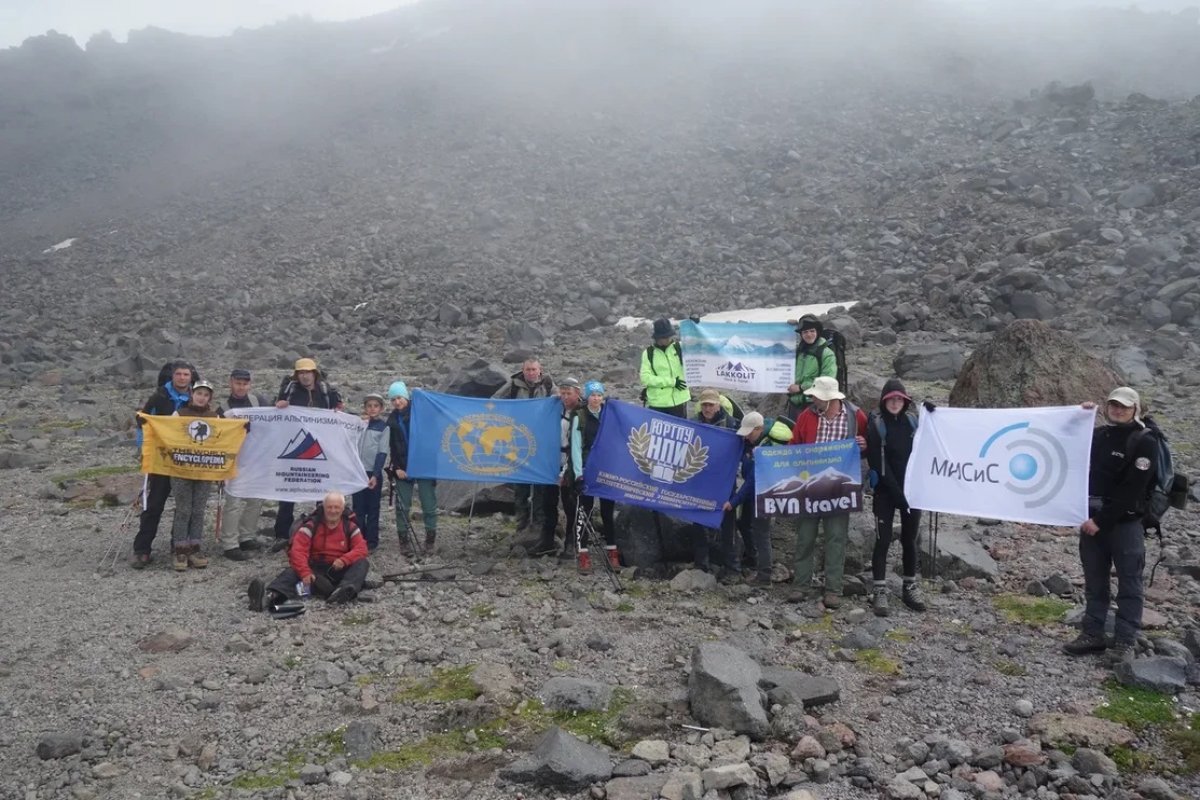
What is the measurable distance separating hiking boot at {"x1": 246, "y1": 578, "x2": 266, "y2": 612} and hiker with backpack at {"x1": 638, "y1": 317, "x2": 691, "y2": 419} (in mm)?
4580

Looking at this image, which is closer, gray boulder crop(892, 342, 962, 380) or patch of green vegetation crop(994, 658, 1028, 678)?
patch of green vegetation crop(994, 658, 1028, 678)

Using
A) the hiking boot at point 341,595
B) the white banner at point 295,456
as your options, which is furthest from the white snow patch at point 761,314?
the hiking boot at point 341,595

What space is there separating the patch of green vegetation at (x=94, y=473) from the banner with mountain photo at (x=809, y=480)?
1135 centimetres

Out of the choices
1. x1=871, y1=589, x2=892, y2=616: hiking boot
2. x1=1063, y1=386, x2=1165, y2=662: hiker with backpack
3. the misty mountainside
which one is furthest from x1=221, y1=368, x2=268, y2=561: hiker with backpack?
the misty mountainside

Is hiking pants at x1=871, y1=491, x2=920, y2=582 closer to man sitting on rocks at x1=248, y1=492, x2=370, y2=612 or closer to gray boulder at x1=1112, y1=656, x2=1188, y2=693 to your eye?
gray boulder at x1=1112, y1=656, x2=1188, y2=693

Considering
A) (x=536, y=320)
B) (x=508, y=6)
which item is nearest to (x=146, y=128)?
(x=508, y=6)

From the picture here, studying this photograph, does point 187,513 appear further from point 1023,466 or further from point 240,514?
point 1023,466

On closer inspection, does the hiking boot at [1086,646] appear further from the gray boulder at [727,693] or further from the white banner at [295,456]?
the white banner at [295,456]

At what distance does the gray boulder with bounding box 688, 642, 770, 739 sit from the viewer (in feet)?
21.3

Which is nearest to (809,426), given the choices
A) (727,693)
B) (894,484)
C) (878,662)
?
(894,484)

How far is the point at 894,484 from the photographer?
8.83m

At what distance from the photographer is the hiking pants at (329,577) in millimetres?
9102

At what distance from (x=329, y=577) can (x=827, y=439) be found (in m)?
5.21

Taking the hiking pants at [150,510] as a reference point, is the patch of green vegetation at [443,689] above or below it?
below
